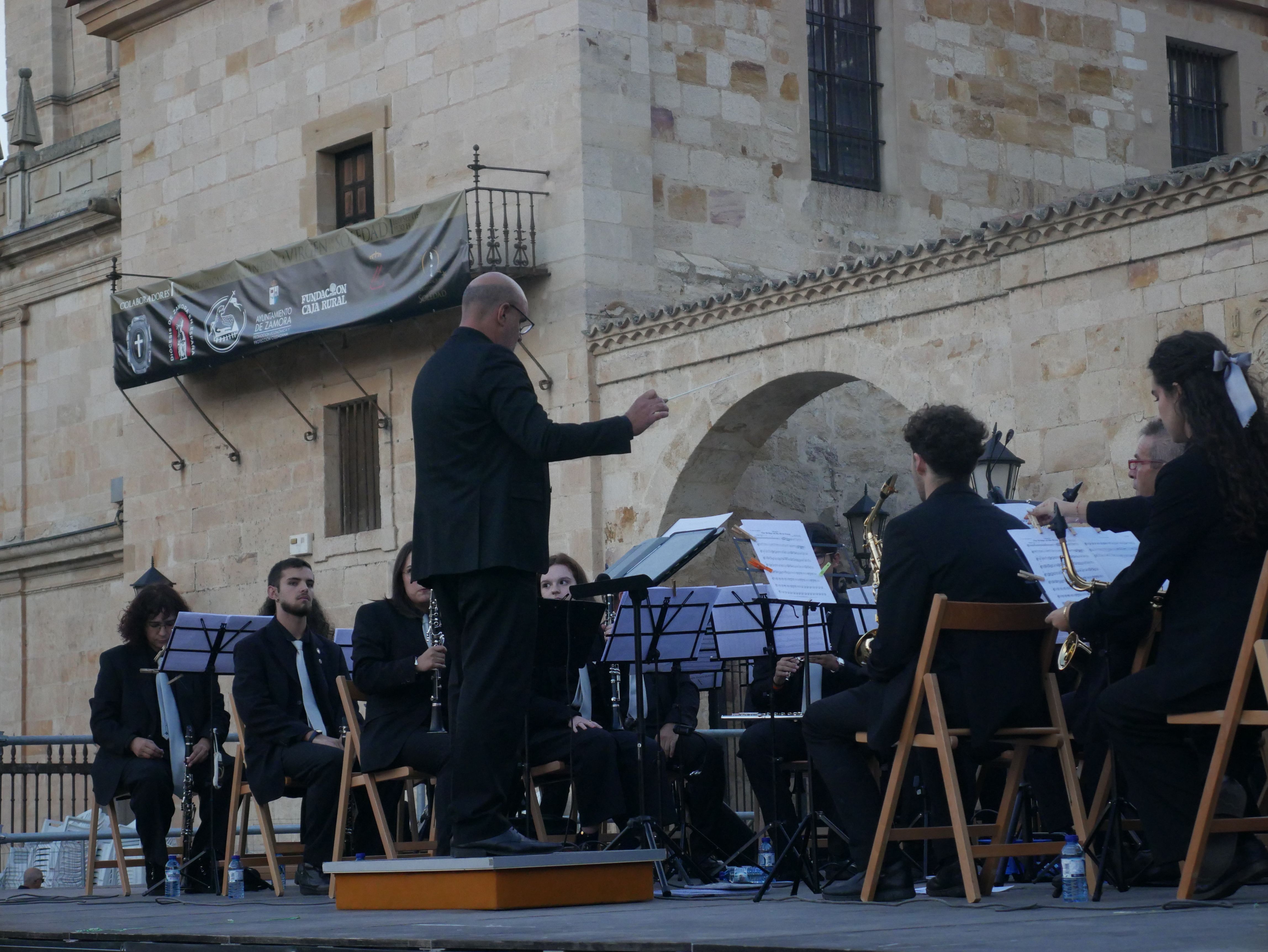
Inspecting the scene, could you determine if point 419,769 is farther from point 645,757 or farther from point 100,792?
point 100,792

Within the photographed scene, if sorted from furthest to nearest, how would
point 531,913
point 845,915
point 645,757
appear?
point 645,757
point 531,913
point 845,915

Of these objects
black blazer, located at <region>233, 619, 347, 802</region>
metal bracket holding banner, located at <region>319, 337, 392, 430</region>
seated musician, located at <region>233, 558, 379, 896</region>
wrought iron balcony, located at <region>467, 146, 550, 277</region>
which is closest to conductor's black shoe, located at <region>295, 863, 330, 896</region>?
seated musician, located at <region>233, 558, 379, 896</region>

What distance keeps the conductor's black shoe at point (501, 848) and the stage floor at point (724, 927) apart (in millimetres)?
233

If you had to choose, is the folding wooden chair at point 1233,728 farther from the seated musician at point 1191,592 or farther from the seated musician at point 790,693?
the seated musician at point 790,693

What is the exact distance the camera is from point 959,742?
6.47 metres

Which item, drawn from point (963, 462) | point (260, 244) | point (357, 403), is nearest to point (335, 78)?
point (260, 244)

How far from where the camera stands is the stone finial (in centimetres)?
2522

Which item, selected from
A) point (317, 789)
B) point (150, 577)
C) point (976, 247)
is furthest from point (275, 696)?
point (150, 577)

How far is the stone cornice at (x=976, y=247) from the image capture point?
1256 cm

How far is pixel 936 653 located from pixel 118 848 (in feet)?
16.3

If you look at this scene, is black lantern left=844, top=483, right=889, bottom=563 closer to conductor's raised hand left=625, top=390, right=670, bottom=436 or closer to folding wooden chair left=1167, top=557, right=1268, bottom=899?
conductor's raised hand left=625, top=390, right=670, bottom=436

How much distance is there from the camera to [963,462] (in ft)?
21.6

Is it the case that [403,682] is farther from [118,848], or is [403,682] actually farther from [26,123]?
[26,123]

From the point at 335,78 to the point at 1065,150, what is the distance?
7.42 meters
